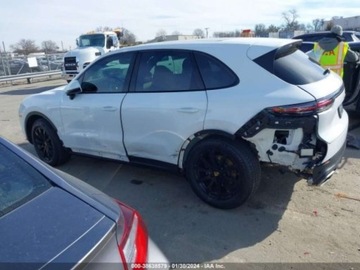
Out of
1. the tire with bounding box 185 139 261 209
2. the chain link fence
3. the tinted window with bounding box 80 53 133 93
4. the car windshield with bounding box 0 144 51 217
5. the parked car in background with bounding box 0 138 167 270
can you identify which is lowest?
the chain link fence

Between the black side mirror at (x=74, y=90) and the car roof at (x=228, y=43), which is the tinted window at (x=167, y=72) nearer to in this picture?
the car roof at (x=228, y=43)

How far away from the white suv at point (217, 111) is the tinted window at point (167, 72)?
0.04 feet

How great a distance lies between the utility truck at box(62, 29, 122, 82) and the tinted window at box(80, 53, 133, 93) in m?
11.7

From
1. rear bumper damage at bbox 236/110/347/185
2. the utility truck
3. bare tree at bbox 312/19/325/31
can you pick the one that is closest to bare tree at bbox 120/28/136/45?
the utility truck

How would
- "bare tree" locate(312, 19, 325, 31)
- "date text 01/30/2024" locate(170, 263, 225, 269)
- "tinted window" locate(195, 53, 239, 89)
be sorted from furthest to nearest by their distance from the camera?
1. "bare tree" locate(312, 19, 325, 31)
2. "tinted window" locate(195, 53, 239, 89)
3. "date text 01/30/2024" locate(170, 263, 225, 269)

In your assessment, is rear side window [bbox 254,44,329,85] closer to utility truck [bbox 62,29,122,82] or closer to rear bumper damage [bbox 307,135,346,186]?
rear bumper damage [bbox 307,135,346,186]

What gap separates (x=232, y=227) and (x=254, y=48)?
6.00ft

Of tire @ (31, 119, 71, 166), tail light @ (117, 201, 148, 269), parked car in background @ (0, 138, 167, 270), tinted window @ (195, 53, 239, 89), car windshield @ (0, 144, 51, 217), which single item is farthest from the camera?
tire @ (31, 119, 71, 166)

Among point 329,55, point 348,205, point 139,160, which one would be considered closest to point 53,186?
point 139,160

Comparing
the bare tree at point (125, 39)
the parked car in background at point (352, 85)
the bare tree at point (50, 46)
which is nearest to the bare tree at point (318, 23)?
the bare tree at point (125, 39)

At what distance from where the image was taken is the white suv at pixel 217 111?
3.14 m

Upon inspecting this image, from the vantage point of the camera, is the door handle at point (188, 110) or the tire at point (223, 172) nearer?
the tire at point (223, 172)

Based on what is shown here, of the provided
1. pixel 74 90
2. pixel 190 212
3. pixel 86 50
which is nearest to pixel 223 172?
pixel 190 212

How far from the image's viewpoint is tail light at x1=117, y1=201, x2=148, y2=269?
1509mm
